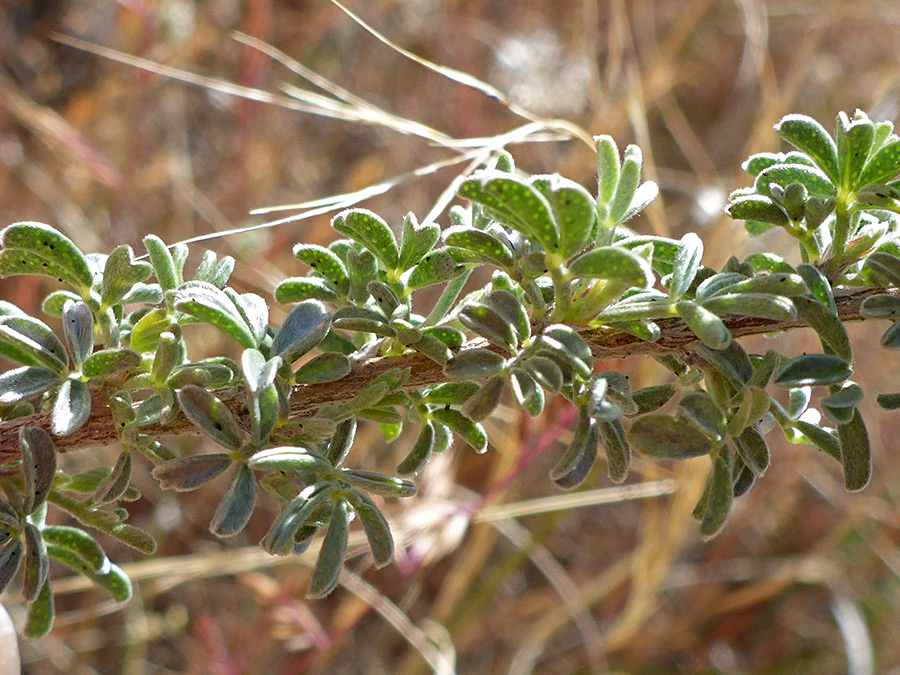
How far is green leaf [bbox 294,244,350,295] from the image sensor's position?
46 cm

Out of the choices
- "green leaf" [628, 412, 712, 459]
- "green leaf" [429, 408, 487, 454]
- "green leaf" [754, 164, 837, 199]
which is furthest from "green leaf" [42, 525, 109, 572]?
"green leaf" [754, 164, 837, 199]

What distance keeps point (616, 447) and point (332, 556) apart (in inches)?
5.8

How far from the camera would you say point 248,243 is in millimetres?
1420

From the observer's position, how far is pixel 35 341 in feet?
1.47

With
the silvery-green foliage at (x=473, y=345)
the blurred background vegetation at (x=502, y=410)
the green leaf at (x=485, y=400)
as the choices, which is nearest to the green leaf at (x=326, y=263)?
the silvery-green foliage at (x=473, y=345)

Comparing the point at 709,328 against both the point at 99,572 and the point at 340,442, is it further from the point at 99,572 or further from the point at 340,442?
the point at 99,572

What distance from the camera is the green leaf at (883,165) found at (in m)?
0.43

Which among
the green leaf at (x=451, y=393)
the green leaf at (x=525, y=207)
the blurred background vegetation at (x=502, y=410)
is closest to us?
the green leaf at (x=525, y=207)

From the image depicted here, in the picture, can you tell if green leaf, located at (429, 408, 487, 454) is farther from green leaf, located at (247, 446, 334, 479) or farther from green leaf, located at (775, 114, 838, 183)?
green leaf, located at (775, 114, 838, 183)

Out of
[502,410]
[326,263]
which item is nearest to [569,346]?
[326,263]

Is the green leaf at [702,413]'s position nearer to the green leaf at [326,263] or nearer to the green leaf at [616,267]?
the green leaf at [616,267]

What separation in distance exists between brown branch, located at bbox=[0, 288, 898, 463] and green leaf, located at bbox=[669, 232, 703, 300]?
0.03 m

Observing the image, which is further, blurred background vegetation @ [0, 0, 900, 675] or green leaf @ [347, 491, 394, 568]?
blurred background vegetation @ [0, 0, 900, 675]

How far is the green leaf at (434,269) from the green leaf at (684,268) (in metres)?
0.11
